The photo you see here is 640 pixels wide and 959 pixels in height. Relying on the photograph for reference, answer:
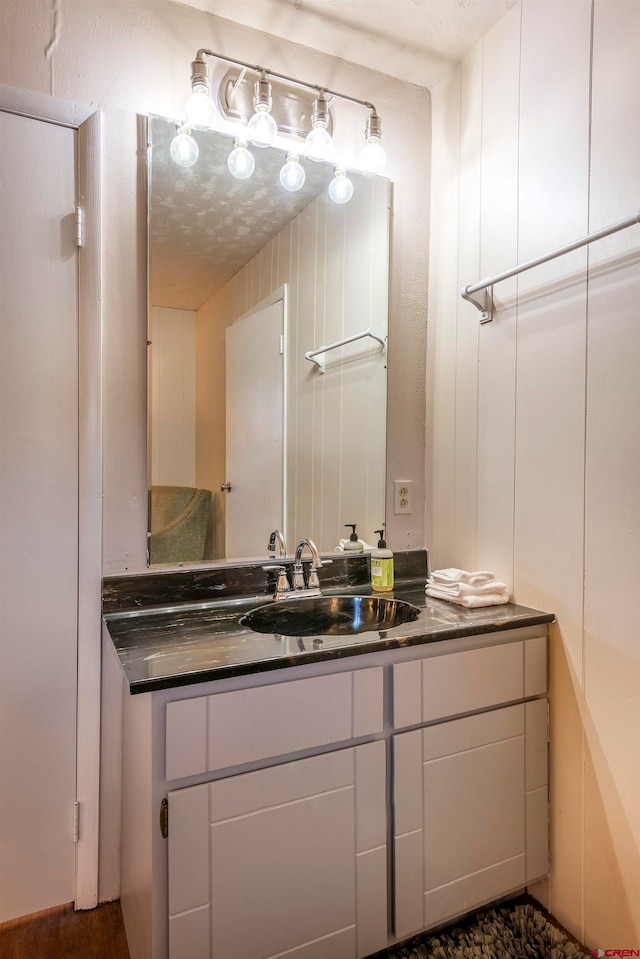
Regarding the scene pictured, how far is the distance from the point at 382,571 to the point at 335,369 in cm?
66

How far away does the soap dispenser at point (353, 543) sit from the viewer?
1.84 metres

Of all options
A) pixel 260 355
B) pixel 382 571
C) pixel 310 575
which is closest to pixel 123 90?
pixel 260 355

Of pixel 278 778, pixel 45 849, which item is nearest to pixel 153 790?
pixel 278 778

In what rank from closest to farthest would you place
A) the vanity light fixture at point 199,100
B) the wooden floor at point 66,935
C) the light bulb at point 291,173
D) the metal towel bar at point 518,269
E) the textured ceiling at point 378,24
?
the metal towel bar at point 518,269 < the wooden floor at point 66,935 < the vanity light fixture at point 199,100 < the textured ceiling at point 378,24 < the light bulb at point 291,173

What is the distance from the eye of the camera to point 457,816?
53.7 inches

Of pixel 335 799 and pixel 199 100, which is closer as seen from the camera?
pixel 335 799

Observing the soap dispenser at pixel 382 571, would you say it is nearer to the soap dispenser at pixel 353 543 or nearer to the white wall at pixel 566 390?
the soap dispenser at pixel 353 543

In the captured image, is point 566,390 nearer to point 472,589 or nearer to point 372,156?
point 472,589

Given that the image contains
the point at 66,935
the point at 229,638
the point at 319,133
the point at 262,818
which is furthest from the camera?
the point at 319,133

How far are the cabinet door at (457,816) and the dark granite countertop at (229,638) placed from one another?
0.75 feet

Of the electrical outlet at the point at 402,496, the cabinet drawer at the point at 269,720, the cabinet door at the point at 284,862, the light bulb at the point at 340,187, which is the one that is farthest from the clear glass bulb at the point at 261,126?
the cabinet door at the point at 284,862

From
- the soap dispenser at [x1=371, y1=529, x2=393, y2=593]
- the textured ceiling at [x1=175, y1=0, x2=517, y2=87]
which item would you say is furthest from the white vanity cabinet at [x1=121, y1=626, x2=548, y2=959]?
the textured ceiling at [x1=175, y1=0, x2=517, y2=87]

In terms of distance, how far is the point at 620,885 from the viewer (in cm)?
132

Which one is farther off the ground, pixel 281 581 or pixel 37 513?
pixel 37 513
